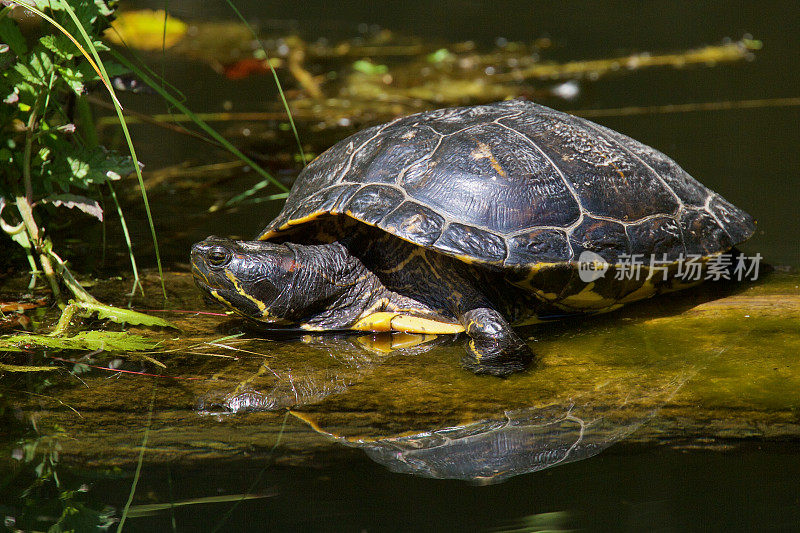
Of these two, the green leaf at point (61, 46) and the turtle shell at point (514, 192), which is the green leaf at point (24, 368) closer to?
the turtle shell at point (514, 192)

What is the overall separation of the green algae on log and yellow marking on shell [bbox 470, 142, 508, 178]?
29.0 inches

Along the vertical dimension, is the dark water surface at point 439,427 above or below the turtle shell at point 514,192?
below

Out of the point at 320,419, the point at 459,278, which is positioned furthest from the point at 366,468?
the point at 459,278

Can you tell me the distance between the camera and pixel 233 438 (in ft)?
7.47

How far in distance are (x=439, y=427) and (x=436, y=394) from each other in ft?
0.83

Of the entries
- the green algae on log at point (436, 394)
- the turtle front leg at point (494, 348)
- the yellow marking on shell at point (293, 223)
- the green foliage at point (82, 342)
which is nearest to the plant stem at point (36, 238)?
the green foliage at point (82, 342)

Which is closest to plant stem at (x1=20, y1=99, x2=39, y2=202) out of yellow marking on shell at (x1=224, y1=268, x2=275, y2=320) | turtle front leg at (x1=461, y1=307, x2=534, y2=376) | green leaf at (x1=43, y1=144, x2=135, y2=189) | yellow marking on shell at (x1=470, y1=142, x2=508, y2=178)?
green leaf at (x1=43, y1=144, x2=135, y2=189)

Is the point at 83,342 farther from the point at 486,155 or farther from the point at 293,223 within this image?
the point at 486,155

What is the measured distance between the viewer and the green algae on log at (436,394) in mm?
2246

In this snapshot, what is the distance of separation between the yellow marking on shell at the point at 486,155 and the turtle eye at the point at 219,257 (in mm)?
1160

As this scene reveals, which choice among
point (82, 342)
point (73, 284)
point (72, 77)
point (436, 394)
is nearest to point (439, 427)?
point (436, 394)

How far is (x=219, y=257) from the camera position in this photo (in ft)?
10.1

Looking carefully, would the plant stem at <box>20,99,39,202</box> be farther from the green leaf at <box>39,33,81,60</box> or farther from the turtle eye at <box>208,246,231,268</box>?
the turtle eye at <box>208,246,231,268</box>

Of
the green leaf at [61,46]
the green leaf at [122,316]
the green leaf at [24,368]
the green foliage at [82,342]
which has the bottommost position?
the green leaf at [24,368]
